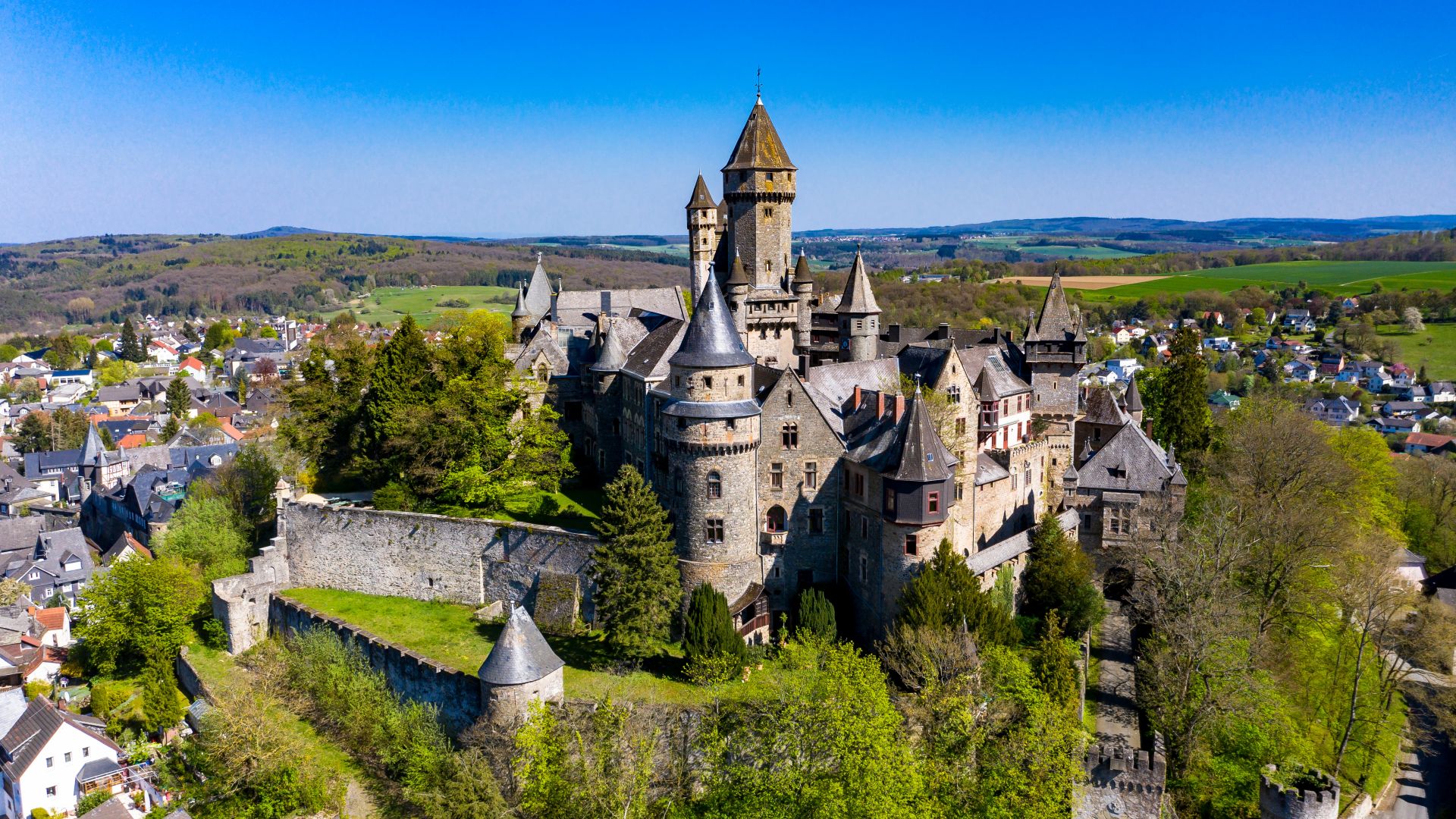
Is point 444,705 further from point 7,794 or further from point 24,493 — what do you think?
point 24,493

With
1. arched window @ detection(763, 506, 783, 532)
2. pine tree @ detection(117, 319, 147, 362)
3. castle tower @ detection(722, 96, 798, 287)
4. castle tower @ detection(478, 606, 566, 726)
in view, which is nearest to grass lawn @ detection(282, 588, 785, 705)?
castle tower @ detection(478, 606, 566, 726)

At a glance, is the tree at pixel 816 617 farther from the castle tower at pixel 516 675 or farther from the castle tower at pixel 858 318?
the castle tower at pixel 858 318

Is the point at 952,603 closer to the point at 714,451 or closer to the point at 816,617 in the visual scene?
the point at 816,617

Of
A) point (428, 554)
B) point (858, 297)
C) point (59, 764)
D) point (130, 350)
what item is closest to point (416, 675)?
point (428, 554)

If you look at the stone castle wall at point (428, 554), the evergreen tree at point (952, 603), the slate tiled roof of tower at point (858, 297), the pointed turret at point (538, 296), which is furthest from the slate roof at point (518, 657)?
the pointed turret at point (538, 296)

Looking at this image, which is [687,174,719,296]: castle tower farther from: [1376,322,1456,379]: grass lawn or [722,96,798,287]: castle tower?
[1376,322,1456,379]: grass lawn
